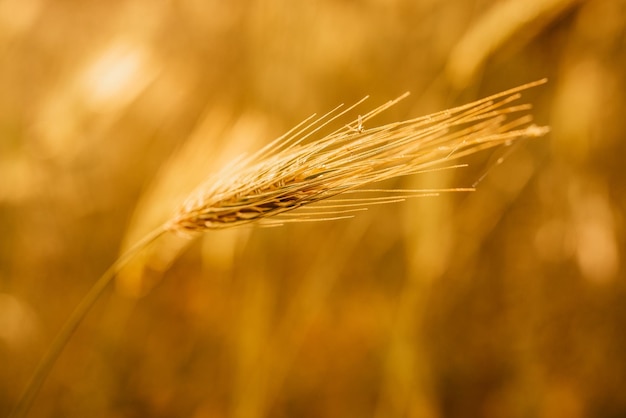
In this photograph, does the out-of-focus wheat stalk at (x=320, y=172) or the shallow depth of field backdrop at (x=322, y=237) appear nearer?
the out-of-focus wheat stalk at (x=320, y=172)

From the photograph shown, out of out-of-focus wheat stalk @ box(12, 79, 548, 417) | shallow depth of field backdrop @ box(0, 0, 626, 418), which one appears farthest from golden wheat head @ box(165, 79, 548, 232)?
shallow depth of field backdrop @ box(0, 0, 626, 418)

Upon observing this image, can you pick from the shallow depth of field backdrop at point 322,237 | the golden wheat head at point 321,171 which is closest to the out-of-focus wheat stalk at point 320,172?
the golden wheat head at point 321,171

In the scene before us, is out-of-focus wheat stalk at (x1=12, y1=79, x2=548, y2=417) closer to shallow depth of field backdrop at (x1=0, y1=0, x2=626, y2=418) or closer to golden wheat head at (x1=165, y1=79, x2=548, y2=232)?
golden wheat head at (x1=165, y1=79, x2=548, y2=232)

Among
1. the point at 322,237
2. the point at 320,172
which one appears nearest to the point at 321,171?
the point at 320,172

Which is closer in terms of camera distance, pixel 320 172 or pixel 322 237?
pixel 320 172

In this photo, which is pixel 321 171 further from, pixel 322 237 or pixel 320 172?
pixel 322 237

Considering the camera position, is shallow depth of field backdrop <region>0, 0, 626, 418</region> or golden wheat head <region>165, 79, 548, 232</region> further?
shallow depth of field backdrop <region>0, 0, 626, 418</region>

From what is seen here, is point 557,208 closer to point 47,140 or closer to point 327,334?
point 327,334

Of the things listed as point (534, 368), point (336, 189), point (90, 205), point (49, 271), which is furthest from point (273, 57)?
point (49, 271)

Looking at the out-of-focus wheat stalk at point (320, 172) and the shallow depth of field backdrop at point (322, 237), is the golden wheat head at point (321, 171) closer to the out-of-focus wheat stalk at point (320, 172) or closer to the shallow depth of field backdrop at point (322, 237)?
the out-of-focus wheat stalk at point (320, 172)
